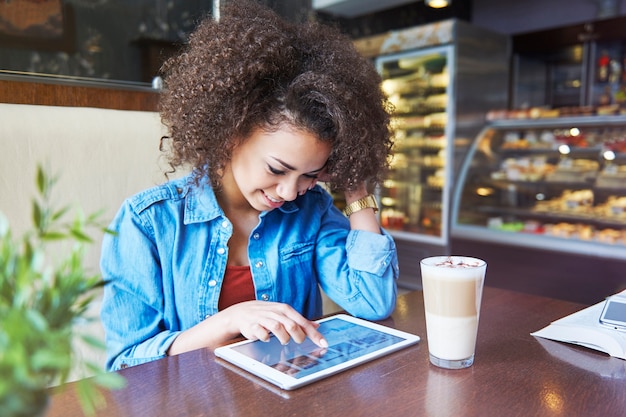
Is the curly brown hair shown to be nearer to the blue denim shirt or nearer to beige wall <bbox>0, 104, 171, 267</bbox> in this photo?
the blue denim shirt

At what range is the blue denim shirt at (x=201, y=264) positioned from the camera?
107 cm

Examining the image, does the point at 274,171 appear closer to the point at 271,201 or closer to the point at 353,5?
the point at 271,201

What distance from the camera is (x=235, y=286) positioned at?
1.23m

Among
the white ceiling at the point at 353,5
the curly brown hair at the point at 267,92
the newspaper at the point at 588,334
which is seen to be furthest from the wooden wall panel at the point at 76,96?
the white ceiling at the point at 353,5

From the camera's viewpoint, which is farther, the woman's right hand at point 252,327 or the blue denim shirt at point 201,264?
the blue denim shirt at point 201,264

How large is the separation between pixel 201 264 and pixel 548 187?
313cm

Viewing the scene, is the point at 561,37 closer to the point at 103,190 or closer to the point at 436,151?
the point at 436,151

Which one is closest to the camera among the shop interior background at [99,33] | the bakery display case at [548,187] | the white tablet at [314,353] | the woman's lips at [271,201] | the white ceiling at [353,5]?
the white tablet at [314,353]

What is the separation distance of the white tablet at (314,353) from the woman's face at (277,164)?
12.5 inches

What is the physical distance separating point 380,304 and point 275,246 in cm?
29

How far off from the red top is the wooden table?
12.7 inches

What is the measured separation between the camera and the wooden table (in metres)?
0.69

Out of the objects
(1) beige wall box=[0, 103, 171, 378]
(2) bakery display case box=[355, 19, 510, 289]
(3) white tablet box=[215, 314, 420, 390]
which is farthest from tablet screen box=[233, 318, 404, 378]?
(2) bakery display case box=[355, 19, 510, 289]

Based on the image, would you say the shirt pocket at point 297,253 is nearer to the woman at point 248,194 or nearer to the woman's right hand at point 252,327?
the woman at point 248,194
